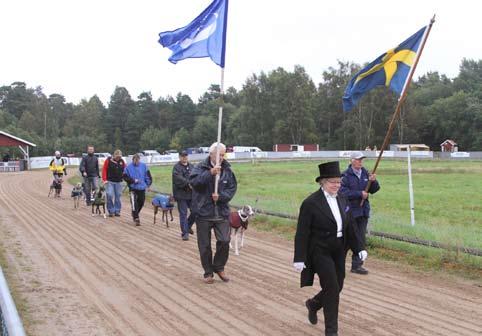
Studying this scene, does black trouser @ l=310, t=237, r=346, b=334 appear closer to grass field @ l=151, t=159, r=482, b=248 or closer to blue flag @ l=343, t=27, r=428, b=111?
blue flag @ l=343, t=27, r=428, b=111

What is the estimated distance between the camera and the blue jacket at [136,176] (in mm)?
15500

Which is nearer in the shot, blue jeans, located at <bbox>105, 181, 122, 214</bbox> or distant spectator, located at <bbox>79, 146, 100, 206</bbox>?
blue jeans, located at <bbox>105, 181, 122, 214</bbox>

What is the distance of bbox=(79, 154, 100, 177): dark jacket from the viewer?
1947 centimetres

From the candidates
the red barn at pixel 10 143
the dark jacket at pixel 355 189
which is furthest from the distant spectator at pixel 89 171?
the red barn at pixel 10 143

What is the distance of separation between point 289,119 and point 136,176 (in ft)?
251

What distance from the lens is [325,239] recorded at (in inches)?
243

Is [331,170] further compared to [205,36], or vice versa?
[205,36]

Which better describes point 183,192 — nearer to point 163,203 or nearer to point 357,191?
point 163,203

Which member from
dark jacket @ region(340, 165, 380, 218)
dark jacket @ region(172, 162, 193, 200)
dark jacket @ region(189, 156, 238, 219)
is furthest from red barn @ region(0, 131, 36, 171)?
dark jacket @ region(340, 165, 380, 218)

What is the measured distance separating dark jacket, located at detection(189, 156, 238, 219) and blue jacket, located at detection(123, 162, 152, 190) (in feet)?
22.5

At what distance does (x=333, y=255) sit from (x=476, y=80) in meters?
106

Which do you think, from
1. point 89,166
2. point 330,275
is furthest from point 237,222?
point 89,166

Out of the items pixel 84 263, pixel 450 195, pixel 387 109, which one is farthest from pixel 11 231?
pixel 387 109

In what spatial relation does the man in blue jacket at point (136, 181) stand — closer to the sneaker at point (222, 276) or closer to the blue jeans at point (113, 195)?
the blue jeans at point (113, 195)
